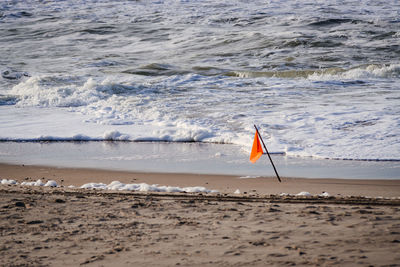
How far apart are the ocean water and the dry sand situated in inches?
133

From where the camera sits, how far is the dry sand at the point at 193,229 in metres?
3.38

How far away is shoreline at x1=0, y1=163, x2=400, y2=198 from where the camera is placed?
5.92 meters

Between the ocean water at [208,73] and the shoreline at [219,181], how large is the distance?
1435 millimetres

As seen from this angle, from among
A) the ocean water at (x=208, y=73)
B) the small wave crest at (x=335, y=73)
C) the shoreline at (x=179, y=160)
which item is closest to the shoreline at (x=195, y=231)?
the shoreline at (x=179, y=160)

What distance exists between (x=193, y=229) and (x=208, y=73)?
1369cm

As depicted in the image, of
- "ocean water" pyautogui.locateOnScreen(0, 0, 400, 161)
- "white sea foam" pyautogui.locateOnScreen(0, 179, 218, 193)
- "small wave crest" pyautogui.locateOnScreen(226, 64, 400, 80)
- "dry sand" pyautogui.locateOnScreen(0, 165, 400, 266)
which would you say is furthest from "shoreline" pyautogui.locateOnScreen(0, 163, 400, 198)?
"small wave crest" pyautogui.locateOnScreen(226, 64, 400, 80)

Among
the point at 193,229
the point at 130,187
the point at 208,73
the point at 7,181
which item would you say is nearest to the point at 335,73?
the point at 208,73

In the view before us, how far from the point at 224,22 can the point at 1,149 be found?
19.0 m

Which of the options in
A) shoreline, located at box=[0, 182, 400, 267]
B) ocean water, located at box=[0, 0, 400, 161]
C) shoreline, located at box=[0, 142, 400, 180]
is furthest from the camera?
ocean water, located at box=[0, 0, 400, 161]

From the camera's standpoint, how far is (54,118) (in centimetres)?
1127

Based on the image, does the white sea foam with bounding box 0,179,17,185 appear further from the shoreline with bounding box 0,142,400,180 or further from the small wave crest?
the small wave crest

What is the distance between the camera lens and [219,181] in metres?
6.55

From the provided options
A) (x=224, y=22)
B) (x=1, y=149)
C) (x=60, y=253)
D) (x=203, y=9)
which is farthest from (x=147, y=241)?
(x=203, y=9)

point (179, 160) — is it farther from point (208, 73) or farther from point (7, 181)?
point (208, 73)
